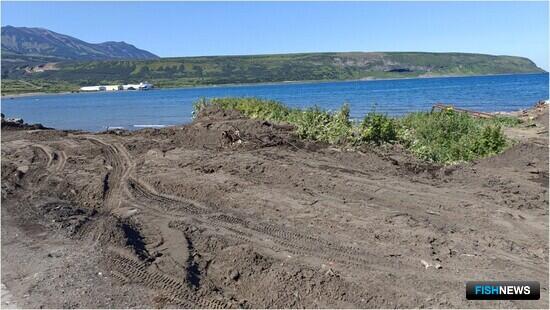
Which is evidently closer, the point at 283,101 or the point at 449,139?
the point at 449,139

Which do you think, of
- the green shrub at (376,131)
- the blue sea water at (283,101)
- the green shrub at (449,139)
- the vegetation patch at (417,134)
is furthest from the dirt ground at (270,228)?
the blue sea water at (283,101)

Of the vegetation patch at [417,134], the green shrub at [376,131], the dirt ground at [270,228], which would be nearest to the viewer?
the dirt ground at [270,228]

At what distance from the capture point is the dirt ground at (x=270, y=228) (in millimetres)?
6484

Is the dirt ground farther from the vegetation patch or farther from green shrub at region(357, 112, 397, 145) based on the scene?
green shrub at region(357, 112, 397, 145)

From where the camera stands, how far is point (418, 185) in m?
10.9

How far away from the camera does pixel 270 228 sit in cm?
870

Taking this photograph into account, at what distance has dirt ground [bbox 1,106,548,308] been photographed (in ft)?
21.3

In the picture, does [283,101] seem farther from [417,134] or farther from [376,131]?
[376,131]

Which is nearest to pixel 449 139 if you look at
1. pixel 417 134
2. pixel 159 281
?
pixel 417 134

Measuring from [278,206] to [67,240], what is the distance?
11.8 ft

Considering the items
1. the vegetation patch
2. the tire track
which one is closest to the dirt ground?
the tire track

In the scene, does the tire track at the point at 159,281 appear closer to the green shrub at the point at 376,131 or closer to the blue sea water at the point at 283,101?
the green shrub at the point at 376,131

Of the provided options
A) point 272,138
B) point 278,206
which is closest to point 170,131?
point 272,138

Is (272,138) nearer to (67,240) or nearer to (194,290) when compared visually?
(67,240)
